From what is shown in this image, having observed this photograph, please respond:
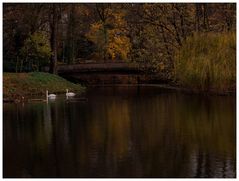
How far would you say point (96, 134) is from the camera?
18.0 meters

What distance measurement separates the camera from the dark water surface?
42.9 ft

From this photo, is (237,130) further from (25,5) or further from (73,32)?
(73,32)

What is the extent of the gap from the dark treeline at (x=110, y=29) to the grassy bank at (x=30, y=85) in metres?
5.25

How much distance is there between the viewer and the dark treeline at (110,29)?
42438mm

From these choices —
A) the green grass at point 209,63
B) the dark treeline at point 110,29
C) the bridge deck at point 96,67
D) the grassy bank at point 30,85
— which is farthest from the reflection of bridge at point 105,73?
the green grass at point 209,63

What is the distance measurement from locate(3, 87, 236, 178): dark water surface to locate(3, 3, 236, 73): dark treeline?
1479 centimetres

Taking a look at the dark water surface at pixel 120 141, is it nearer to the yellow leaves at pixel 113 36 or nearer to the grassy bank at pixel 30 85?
the grassy bank at pixel 30 85

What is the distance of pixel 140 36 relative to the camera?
156 feet

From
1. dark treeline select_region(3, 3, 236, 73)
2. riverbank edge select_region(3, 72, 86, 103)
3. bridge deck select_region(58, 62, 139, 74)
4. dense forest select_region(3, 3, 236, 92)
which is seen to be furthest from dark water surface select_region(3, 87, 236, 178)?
bridge deck select_region(58, 62, 139, 74)

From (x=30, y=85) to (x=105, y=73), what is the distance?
671 inches

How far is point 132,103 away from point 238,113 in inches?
316

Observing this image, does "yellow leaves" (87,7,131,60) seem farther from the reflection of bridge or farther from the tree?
the tree

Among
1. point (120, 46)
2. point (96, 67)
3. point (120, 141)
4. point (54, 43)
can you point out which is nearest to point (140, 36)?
point (96, 67)

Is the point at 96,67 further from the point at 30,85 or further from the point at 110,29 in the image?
the point at 30,85
